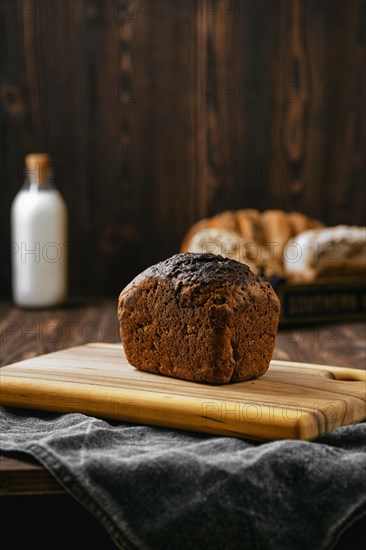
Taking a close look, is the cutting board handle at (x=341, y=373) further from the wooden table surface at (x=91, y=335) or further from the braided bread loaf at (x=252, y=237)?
the braided bread loaf at (x=252, y=237)

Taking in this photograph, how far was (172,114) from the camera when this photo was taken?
251 cm

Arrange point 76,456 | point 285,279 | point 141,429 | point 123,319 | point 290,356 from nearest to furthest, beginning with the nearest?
1. point 76,456
2. point 141,429
3. point 123,319
4. point 290,356
5. point 285,279

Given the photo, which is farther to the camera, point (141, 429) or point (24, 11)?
point (24, 11)

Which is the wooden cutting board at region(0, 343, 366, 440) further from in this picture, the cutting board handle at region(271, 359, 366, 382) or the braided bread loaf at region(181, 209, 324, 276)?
the braided bread loaf at region(181, 209, 324, 276)

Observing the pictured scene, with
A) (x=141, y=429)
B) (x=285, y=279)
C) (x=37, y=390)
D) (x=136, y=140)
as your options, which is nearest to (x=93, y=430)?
(x=141, y=429)

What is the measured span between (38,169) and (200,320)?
1279 mm

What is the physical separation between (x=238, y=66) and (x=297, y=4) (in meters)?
0.24

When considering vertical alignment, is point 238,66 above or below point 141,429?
above

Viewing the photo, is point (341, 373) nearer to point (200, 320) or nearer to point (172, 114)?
point (200, 320)

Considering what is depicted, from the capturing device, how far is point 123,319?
3.83 feet

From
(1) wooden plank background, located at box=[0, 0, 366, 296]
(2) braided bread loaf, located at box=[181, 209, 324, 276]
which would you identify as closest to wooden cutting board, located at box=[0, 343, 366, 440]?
(2) braided bread loaf, located at box=[181, 209, 324, 276]

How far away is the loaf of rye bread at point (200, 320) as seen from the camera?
106 centimetres

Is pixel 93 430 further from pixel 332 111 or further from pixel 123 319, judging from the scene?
pixel 332 111

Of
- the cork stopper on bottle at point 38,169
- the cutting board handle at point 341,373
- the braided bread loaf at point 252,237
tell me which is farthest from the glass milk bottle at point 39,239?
the cutting board handle at point 341,373
